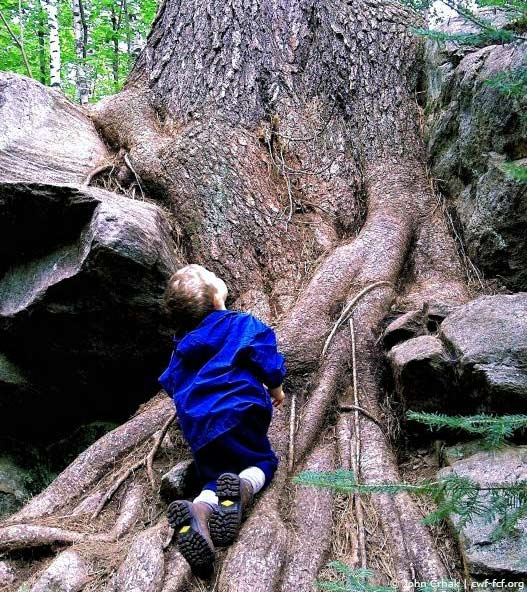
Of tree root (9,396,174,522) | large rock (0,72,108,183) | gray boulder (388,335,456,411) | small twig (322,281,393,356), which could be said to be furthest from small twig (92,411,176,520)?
large rock (0,72,108,183)

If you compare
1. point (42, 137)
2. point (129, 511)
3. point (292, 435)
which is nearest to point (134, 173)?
point (42, 137)

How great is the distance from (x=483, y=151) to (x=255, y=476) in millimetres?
2956

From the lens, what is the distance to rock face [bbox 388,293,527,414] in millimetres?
2977

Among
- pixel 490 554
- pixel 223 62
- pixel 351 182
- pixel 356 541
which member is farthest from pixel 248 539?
pixel 223 62

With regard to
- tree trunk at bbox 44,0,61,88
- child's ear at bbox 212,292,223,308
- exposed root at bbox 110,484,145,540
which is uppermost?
tree trunk at bbox 44,0,61,88

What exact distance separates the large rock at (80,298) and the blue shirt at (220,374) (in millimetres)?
918

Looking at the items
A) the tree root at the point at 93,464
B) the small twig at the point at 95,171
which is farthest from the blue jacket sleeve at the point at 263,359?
the small twig at the point at 95,171

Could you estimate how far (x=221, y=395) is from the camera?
10.1 ft

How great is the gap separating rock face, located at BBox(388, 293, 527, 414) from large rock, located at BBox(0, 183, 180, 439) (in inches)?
71.5

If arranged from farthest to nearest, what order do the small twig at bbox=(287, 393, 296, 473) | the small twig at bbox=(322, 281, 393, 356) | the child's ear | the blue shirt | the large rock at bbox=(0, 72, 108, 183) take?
the large rock at bbox=(0, 72, 108, 183) < the small twig at bbox=(322, 281, 393, 356) < the child's ear < the small twig at bbox=(287, 393, 296, 473) < the blue shirt

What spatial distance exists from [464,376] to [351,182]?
2506 mm

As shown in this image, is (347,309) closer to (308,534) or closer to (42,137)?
(308,534)

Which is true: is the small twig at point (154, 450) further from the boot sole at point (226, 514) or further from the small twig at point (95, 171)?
the small twig at point (95, 171)

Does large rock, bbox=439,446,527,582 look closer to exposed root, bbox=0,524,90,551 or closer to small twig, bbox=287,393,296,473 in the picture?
small twig, bbox=287,393,296,473
